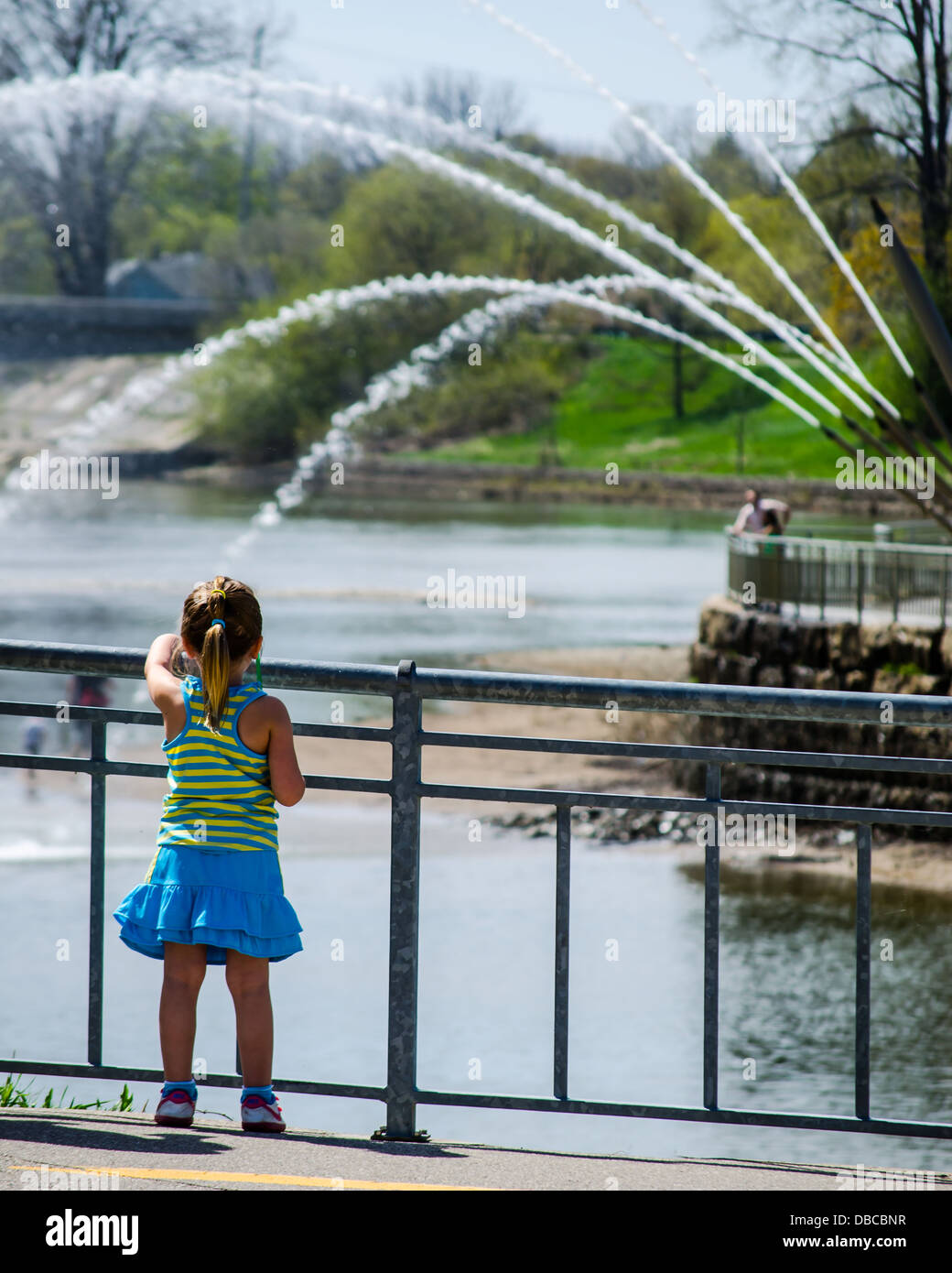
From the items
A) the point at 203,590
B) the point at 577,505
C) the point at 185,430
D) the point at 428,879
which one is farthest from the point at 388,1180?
the point at 185,430

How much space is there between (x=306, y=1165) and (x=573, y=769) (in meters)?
20.8

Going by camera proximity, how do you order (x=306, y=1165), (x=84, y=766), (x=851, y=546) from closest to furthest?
(x=306, y=1165)
(x=84, y=766)
(x=851, y=546)

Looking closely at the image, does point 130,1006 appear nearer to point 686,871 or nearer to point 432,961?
point 432,961

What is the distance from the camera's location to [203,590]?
14.6 ft

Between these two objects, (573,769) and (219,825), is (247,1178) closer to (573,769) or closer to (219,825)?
(219,825)

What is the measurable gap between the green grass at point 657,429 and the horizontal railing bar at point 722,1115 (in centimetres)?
7817

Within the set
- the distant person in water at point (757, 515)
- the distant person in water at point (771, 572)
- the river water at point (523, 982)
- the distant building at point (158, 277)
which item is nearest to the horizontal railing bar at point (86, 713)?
the river water at point (523, 982)

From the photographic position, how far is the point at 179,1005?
4613mm

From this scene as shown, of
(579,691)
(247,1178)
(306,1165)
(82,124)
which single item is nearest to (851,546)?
(579,691)

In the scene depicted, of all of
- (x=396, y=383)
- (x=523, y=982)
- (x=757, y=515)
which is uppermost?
(x=396, y=383)

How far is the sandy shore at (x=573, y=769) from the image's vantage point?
1981 cm

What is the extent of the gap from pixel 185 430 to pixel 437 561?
40.8 m

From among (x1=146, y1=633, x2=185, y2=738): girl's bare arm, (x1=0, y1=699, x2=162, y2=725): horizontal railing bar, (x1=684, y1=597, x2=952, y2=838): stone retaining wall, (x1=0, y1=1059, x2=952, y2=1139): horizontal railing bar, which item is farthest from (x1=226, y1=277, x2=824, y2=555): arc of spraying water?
(x1=146, y1=633, x2=185, y2=738): girl's bare arm

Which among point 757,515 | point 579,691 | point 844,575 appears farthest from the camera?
point 757,515
